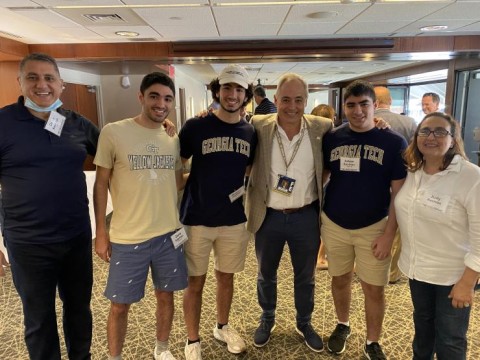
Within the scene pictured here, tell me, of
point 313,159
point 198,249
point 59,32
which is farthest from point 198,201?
point 59,32

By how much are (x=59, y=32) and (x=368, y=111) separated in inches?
181

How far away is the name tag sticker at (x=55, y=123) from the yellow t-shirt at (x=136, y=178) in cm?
18

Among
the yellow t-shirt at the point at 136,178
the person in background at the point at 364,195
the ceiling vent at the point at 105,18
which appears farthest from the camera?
the ceiling vent at the point at 105,18

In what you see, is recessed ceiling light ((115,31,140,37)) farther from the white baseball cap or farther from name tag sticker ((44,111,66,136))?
name tag sticker ((44,111,66,136))

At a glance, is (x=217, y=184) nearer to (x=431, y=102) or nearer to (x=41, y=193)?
(x=41, y=193)

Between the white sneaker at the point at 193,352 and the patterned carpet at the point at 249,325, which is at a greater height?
the white sneaker at the point at 193,352

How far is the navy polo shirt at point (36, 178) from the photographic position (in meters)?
1.48

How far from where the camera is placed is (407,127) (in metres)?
2.85

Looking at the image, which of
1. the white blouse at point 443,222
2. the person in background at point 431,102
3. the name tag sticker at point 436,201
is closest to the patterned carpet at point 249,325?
the white blouse at point 443,222

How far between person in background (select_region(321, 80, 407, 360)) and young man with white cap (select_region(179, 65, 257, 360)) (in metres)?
0.50

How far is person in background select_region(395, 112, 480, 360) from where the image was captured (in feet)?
4.53

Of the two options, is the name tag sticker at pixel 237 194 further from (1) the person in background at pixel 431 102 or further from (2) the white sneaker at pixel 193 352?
(1) the person in background at pixel 431 102

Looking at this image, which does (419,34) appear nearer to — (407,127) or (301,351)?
(407,127)

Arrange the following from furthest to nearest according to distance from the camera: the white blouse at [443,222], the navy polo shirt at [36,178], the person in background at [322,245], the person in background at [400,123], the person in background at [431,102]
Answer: the person in background at [431,102]
the person in background at [322,245]
the person in background at [400,123]
the navy polo shirt at [36,178]
the white blouse at [443,222]
